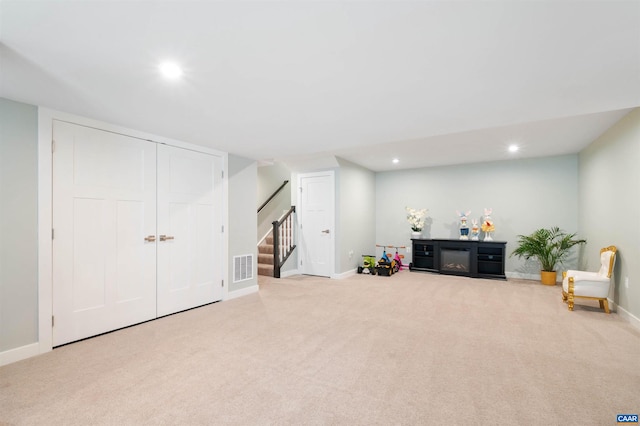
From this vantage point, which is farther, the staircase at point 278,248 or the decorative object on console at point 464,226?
the decorative object on console at point 464,226

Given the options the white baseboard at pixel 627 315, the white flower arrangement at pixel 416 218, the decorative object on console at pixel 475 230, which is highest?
the white flower arrangement at pixel 416 218

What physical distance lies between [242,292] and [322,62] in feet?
12.4

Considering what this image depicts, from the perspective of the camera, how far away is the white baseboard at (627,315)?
3.32 metres

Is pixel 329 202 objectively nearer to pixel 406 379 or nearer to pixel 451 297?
pixel 451 297

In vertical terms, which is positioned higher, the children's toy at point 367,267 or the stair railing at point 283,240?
the stair railing at point 283,240

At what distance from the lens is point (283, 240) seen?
6.78 meters

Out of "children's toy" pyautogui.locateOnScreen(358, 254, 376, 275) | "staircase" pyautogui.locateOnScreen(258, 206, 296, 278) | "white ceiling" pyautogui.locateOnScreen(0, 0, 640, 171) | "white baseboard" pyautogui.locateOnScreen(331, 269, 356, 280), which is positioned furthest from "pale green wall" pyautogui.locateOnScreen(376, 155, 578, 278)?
"white ceiling" pyautogui.locateOnScreen(0, 0, 640, 171)

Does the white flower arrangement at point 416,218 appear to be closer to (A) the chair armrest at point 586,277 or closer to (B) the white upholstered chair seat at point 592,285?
(A) the chair armrest at point 586,277

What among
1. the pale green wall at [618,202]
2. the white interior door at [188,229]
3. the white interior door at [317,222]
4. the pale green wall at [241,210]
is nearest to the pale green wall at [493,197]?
the pale green wall at [618,202]

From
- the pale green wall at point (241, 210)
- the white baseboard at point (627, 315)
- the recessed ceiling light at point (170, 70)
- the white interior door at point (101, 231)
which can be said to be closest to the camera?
the recessed ceiling light at point (170, 70)

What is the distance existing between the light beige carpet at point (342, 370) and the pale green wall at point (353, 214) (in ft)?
8.00

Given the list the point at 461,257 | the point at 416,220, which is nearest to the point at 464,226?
the point at 461,257

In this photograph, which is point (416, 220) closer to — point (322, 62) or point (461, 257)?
point (461, 257)

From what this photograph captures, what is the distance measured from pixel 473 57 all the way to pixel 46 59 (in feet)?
9.36
